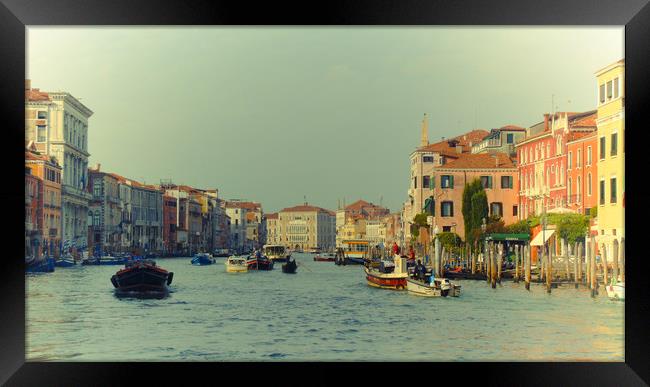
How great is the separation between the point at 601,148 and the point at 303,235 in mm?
13552

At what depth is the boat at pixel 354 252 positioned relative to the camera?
2734 cm

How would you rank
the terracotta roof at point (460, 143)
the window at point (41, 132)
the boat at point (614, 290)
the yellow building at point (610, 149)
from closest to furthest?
the yellow building at point (610, 149), the boat at point (614, 290), the terracotta roof at point (460, 143), the window at point (41, 132)

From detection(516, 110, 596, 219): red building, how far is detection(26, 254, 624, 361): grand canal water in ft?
5.45

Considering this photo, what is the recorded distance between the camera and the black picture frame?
17.2 ft

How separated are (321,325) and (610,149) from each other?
5.07m

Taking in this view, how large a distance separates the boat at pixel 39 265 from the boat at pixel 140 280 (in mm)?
4239

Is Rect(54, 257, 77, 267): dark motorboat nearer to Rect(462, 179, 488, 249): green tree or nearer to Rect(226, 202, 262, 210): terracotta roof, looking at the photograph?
Rect(226, 202, 262, 210): terracotta roof

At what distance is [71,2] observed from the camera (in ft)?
17.0

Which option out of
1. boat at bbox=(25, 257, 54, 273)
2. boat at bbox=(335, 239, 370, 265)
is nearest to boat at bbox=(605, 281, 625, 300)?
boat at bbox=(25, 257, 54, 273)

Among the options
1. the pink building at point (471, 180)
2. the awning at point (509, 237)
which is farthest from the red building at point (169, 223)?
the awning at point (509, 237)

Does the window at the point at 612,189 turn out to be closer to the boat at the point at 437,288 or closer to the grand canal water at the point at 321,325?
the grand canal water at the point at 321,325

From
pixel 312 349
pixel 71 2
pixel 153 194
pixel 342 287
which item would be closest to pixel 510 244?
pixel 342 287

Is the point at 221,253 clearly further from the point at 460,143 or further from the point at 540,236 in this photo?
the point at 540,236

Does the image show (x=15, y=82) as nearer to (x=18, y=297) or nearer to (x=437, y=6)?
(x=18, y=297)
